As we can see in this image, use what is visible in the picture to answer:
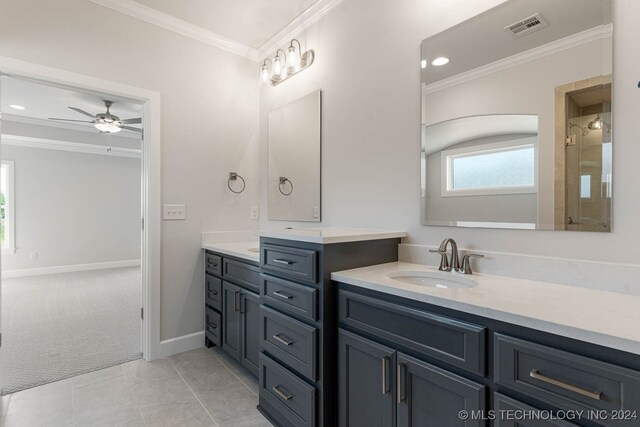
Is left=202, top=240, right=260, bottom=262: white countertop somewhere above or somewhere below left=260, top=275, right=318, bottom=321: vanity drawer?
above

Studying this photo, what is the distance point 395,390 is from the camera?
120cm

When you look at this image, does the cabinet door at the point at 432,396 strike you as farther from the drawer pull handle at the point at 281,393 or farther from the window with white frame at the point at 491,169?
the window with white frame at the point at 491,169

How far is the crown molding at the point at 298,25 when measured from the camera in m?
2.38

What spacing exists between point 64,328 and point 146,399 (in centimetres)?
189

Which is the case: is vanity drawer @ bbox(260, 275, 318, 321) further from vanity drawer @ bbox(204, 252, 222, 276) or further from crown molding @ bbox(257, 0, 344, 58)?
crown molding @ bbox(257, 0, 344, 58)

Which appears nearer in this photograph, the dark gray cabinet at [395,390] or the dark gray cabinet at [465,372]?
the dark gray cabinet at [465,372]

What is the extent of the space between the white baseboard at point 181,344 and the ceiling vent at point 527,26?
3.02 meters

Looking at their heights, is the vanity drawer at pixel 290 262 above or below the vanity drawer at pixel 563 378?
above

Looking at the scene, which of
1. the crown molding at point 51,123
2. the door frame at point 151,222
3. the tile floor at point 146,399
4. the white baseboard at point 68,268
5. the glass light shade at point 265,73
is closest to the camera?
the tile floor at point 146,399

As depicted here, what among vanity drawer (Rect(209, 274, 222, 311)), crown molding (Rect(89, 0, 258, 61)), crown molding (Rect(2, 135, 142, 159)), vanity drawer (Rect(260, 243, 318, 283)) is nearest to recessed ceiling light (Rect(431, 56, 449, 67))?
vanity drawer (Rect(260, 243, 318, 283))

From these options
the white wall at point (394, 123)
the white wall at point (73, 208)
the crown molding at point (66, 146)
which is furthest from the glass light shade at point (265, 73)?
the white wall at point (73, 208)

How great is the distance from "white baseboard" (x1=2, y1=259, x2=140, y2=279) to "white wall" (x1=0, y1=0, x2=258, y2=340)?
189 inches

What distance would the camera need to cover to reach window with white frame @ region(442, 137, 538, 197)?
1.43m

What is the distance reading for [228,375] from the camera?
2.29 meters
